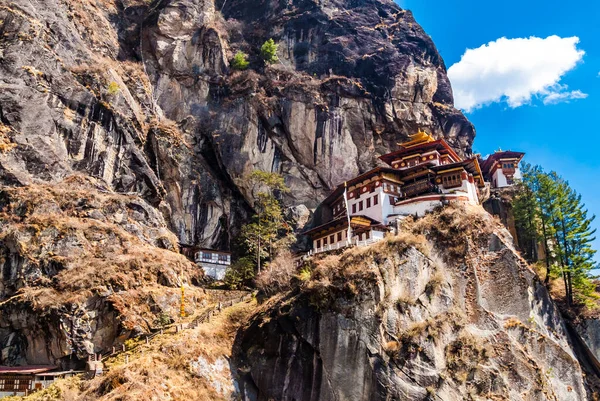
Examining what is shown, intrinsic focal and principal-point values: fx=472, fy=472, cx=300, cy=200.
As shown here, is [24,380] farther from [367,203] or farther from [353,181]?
[353,181]

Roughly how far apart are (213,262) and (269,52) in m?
34.6

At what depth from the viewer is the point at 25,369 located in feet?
99.6

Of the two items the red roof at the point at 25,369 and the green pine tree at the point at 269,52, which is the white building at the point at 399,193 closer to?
the red roof at the point at 25,369

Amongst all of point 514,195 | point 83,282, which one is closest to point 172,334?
point 83,282

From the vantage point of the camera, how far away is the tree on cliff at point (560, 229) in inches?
1663

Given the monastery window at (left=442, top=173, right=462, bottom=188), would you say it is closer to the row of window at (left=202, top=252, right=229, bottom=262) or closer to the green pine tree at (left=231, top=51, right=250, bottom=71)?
the row of window at (left=202, top=252, right=229, bottom=262)

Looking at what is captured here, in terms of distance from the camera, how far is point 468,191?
159 ft

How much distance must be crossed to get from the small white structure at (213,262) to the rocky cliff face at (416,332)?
16694 millimetres

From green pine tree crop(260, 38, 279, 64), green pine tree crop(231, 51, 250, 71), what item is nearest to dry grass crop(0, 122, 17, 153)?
green pine tree crop(231, 51, 250, 71)

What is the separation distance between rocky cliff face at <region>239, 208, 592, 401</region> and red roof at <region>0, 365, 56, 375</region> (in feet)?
41.8

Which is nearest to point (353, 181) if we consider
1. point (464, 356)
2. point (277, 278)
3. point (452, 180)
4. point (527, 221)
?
point (452, 180)

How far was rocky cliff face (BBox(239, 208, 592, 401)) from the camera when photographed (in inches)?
1217

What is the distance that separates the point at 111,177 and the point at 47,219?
9677 mm

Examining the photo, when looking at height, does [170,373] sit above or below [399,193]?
below
